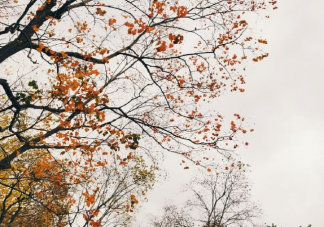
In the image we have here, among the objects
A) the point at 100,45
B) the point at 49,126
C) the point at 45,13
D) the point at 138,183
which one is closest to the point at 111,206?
the point at 138,183

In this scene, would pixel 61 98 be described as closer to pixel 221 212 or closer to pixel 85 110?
pixel 85 110

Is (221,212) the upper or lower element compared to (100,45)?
upper

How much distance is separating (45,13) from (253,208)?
19.2m

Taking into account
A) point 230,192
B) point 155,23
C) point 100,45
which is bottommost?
point 100,45

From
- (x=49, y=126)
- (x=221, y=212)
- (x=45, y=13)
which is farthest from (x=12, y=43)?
(x=221, y=212)

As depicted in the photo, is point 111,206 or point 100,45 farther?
point 111,206

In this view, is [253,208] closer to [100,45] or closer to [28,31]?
[100,45]

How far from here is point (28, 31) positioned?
21.3 feet

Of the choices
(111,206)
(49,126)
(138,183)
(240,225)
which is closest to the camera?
(49,126)

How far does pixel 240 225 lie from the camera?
1961cm

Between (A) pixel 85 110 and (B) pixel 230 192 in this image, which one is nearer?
(A) pixel 85 110

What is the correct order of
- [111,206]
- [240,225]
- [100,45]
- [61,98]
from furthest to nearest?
[240,225] → [111,206] → [100,45] → [61,98]

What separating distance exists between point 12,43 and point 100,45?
2.13 m

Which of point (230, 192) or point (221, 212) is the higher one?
point (230, 192)
